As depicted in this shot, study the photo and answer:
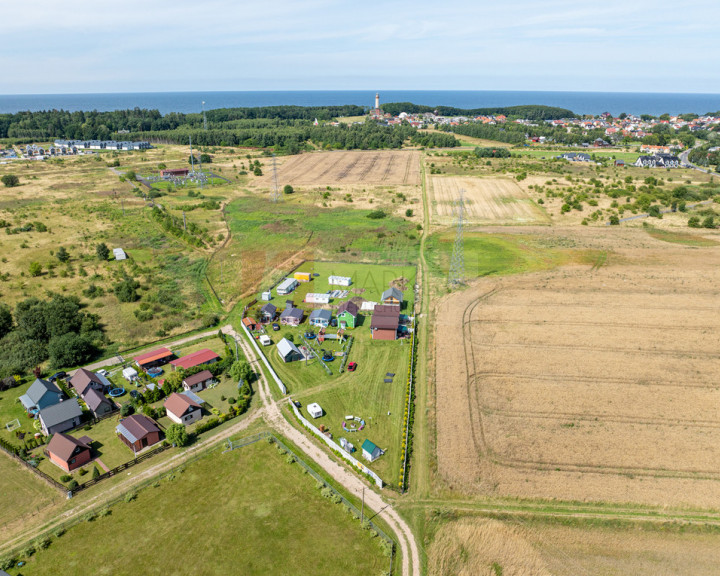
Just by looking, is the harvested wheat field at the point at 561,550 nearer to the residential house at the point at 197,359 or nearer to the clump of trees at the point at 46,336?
the residential house at the point at 197,359

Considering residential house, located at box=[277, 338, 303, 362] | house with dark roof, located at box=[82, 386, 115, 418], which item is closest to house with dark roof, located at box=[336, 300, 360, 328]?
residential house, located at box=[277, 338, 303, 362]

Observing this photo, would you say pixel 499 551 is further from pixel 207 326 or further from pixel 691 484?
pixel 207 326

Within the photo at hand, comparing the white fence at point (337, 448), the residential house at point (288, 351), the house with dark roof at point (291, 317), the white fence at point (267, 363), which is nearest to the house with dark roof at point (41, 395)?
the white fence at point (267, 363)

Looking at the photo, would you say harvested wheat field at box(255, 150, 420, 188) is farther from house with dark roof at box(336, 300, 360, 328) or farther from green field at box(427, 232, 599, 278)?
house with dark roof at box(336, 300, 360, 328)

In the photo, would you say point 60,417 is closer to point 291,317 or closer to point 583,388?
point 291,317

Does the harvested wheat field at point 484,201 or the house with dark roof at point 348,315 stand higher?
the harvested wheat field at point 484,201
